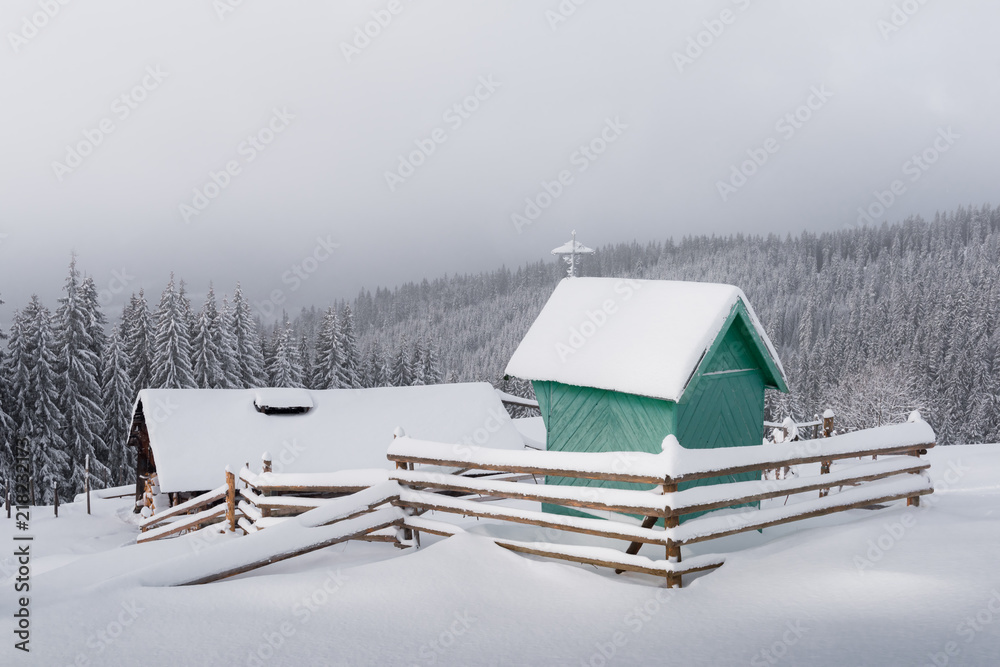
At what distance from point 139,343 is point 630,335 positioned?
41906mm

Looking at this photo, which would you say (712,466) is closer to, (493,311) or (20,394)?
(20,394)

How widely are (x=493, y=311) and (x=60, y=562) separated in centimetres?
17565

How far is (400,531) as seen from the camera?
352 inches

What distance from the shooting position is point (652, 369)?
1000 centimetres
